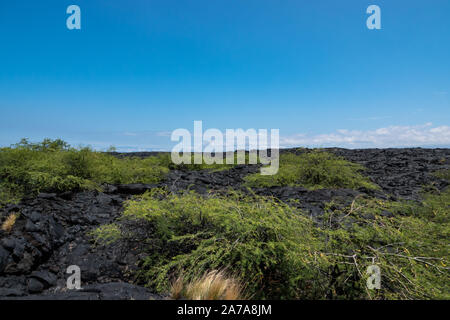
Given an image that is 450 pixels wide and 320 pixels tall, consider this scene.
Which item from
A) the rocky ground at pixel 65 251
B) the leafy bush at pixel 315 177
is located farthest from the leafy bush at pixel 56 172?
the leafy bush at pixel 315 177

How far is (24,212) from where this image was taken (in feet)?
17.0

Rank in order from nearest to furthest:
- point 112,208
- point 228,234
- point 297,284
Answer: point 297,284, point 228,234, point 112,208

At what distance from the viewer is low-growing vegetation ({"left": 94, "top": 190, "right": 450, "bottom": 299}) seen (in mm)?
2729

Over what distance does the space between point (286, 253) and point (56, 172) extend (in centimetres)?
722

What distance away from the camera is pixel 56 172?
787 centimetres

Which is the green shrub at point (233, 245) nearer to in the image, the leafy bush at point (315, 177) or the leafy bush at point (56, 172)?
the leafy bush at point (56, 172)

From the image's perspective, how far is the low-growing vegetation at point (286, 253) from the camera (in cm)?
Answer: 273

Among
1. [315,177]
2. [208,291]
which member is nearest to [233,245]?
[208,291]

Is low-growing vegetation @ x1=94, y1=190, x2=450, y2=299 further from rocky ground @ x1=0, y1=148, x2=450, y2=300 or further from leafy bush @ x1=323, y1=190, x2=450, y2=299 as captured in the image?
rocky ground @ x1=0, y1=148, x2=450, y2=300

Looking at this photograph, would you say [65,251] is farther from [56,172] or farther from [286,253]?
[56,172]
